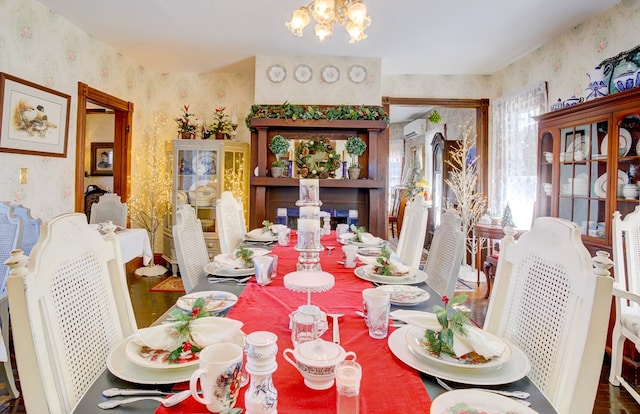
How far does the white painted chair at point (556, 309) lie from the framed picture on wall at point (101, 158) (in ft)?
20.3

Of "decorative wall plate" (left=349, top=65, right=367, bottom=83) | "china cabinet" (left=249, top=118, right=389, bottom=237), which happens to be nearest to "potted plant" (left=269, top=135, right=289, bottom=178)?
"china cabinet" (left=249, top=118, right=389, bottom=237)

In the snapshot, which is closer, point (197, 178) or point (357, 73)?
point (357, 73)

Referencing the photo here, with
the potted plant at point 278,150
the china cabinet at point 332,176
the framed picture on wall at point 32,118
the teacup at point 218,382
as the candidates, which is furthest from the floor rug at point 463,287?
the framed picture on wall at point 32,118

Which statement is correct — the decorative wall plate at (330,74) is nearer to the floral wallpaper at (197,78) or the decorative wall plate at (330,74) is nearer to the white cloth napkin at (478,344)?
the floral wallpaper at (197,78)

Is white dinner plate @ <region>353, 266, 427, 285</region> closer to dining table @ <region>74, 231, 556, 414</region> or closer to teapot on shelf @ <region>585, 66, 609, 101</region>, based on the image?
dining table @ <region>74, 231, 556, 414</region>

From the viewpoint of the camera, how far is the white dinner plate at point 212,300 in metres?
1.21

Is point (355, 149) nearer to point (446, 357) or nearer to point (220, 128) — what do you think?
point (220, 128)

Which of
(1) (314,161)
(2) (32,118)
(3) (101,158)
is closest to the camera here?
(2) (32,118)

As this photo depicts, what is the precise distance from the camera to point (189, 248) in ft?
6.30

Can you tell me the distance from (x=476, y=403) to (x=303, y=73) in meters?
4.26

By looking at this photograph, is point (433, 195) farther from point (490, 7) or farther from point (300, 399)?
point (300, 399)

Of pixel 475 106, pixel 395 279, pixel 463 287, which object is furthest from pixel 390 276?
pixel 475 106

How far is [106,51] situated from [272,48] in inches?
72.3

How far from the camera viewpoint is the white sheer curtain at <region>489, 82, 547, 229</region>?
403 centimetres
